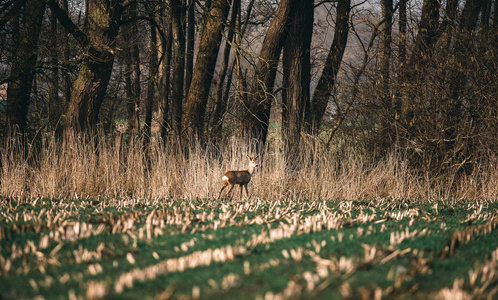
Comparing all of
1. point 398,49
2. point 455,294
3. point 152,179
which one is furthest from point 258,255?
point 398,49

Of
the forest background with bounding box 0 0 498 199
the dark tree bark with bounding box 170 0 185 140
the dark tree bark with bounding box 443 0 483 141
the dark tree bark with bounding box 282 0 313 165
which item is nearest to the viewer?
the forest background with bounding box 0 0 498 199

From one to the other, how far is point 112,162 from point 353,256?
6180mm

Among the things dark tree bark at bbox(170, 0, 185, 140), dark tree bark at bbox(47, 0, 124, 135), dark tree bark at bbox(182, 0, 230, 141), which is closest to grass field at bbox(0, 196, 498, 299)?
dark tree bark at bbox(47, 0, 124, 135)

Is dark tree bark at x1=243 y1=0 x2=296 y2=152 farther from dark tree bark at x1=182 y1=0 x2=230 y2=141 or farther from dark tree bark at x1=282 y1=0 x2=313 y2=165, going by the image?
dark tree bark at x1=182 y1=0 x2=230 y2=141

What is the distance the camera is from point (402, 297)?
2.22m

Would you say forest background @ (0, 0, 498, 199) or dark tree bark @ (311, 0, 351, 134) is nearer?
forest background @ (0, 0, 498, 199)

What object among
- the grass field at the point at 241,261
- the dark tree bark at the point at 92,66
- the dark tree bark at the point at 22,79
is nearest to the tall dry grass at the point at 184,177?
the dark tree bark at the point at 92,66

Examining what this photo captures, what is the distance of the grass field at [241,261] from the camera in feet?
7.42

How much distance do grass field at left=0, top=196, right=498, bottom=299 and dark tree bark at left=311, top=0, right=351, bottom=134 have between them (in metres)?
8.11

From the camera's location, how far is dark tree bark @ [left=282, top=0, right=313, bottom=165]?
31.7 ft

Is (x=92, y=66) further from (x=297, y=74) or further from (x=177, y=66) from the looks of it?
(x=177, y=66)

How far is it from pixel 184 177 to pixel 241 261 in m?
5.47

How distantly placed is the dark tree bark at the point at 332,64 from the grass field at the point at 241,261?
811 centimetres

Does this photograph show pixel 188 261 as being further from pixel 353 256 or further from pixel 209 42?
pixel 209 42
